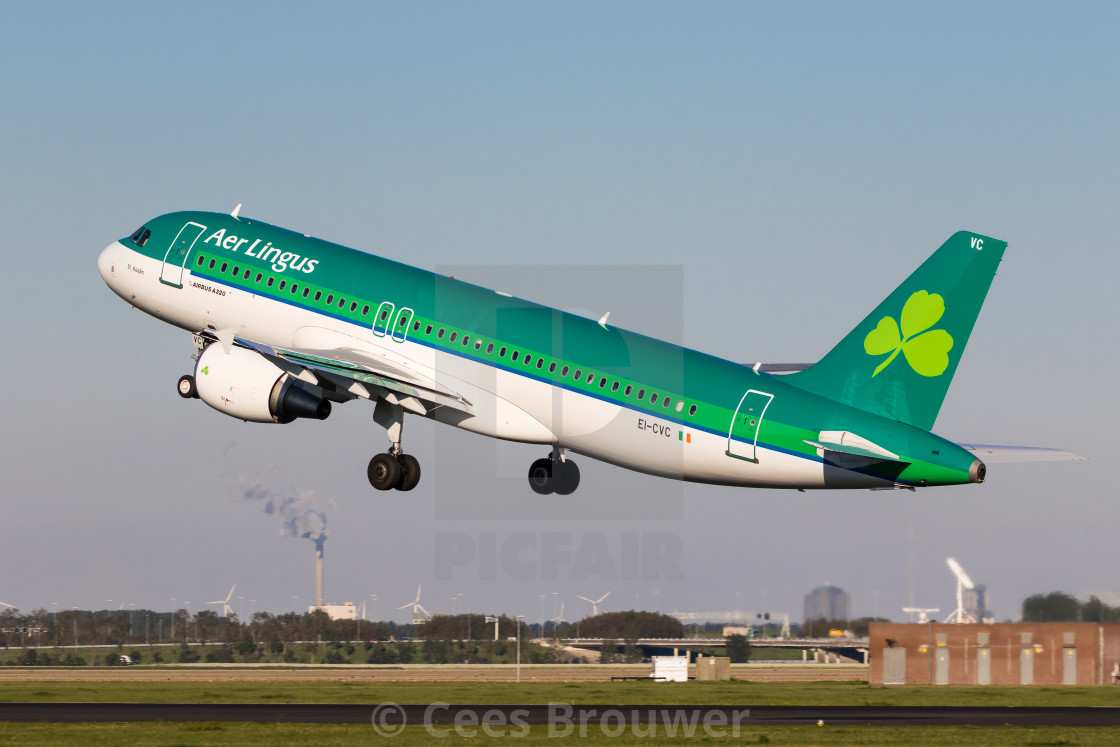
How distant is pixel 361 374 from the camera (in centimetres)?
4834

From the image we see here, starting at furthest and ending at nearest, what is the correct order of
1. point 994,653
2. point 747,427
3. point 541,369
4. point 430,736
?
point 994,653 < point 541,369 < point 747,427 < point 430,736

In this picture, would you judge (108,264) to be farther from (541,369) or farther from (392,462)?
(541,369)

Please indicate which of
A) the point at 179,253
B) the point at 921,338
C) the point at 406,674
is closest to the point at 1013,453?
the point at 921,338

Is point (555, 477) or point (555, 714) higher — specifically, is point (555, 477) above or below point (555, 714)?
above

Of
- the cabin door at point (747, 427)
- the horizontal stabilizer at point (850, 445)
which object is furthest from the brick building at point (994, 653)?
the cabin door at point (747, 427)

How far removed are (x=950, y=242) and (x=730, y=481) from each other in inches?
389

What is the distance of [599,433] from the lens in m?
47.1

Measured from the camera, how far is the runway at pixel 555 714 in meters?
44.3

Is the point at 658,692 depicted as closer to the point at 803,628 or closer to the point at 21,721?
the point at 803,628

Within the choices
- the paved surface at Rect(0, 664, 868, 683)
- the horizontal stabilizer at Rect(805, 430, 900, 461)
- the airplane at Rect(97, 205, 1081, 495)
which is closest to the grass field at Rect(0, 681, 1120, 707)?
the paved surface at Rect(0, 664, 868, 683)

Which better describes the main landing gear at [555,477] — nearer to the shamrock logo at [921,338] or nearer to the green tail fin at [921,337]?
the green tail fin at [921,337]

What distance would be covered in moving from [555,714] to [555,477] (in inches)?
384

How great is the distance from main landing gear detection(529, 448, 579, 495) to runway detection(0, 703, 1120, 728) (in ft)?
25.9

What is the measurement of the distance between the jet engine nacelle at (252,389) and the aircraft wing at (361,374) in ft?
2.01
